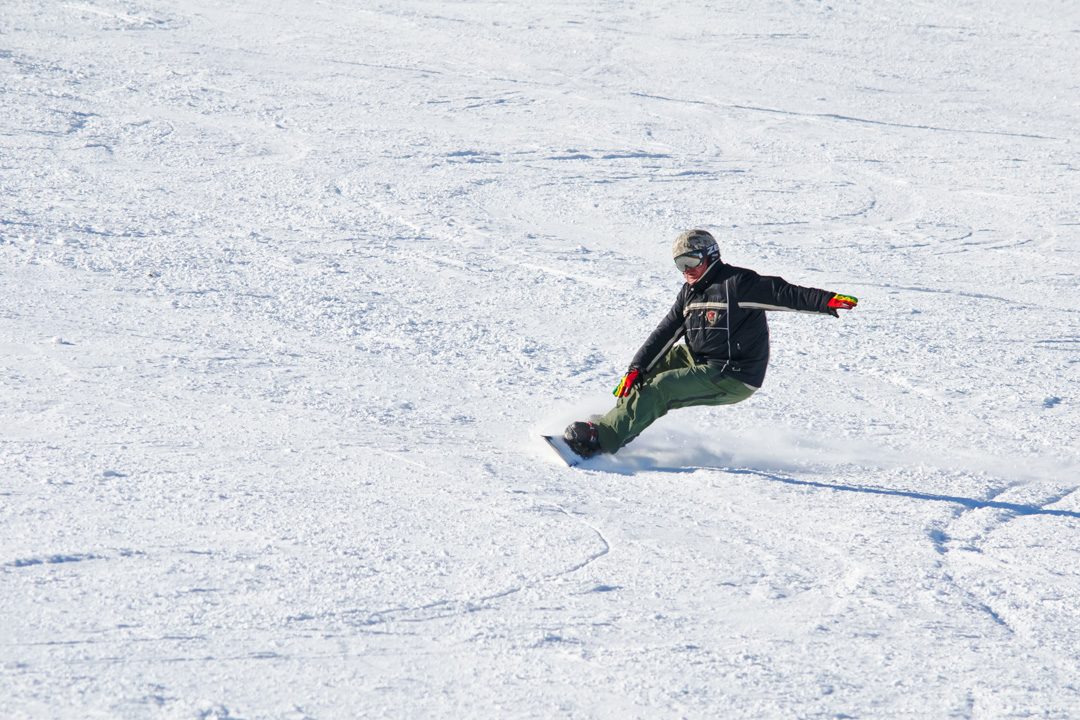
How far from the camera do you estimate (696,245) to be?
4.64m

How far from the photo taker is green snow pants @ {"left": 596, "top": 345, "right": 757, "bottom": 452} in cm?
472

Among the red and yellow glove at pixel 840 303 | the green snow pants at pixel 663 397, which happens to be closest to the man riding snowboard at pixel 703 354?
the green snow pants at pixel 663 397

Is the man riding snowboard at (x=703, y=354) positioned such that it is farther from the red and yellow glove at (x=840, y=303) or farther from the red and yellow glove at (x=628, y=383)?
the red and yellow glove at (x=840, y=303)

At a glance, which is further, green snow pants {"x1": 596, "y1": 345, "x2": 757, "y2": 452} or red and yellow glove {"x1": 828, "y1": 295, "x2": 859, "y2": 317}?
green snow pants {"x1": 596, "y1": 345, "x2": 757, "y2": 452}

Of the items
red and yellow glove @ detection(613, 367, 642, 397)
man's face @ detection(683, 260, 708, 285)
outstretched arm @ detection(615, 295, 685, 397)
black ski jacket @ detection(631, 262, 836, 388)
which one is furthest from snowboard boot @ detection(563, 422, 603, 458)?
man's face @ detection(683, 260, 708, 285)

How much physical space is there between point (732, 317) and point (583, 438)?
94 centimetres

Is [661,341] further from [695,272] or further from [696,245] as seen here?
[696,245]

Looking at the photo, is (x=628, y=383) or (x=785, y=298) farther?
(x=628, y=383)

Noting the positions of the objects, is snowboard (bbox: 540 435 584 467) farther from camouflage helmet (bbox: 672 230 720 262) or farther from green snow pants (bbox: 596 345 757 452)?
camouflage helmet (bbox: 672 230 720 262)

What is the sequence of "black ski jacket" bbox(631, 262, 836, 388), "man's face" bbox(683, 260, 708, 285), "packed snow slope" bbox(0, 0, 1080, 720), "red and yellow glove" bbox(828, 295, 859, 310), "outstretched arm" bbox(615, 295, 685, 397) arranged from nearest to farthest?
1. "packed snow slope" bbox(0, 0, 1080, 720)
2. "red and yellow glove" bbox(828, 295, 859, 310)
3. "black ski jacket" bbox(631, 262, 836, 388)
4. "man's face" bbox(683, 260, 708, 285)
5. "outstretched arm" bbox(615, 295, 685, 397)

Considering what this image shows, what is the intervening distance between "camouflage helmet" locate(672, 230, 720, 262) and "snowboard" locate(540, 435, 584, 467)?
1072mm

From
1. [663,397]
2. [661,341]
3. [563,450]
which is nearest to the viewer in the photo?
[563,450]

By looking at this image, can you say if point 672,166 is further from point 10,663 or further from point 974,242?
point 10,663

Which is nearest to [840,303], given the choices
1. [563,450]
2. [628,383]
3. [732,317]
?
[732,317]
